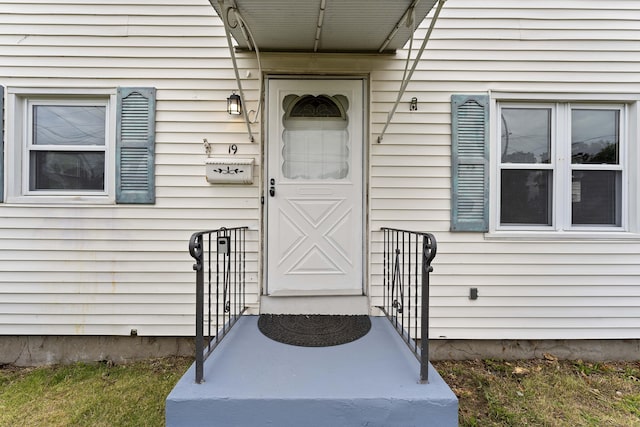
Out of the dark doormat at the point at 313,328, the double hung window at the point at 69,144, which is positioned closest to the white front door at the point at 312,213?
the dark doormat at the point at 313,328

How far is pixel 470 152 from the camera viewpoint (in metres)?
2.90

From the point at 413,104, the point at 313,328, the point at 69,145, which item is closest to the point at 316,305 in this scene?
the point at 313,328

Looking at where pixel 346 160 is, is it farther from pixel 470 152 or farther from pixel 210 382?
pixel 210 382

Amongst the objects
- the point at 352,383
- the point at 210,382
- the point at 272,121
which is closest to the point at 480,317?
the point at 352,383

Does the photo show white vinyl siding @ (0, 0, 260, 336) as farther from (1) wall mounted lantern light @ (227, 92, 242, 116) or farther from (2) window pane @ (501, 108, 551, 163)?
(2) window pane @ (501, 108, 551, 163)

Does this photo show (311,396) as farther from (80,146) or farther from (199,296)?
(80,146)

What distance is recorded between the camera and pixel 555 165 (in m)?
2.96

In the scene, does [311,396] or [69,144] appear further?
[69,144]

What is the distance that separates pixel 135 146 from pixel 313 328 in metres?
2.22

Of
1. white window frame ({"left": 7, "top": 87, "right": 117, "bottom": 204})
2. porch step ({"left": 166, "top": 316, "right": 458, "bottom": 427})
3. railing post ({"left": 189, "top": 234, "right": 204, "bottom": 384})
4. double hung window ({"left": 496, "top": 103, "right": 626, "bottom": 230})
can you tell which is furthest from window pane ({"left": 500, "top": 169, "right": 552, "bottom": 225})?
white window frame ({"left": 7, "top": 87, "right": 117, "bottom": 204})

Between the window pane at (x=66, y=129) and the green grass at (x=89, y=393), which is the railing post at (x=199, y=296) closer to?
the green grass at (x=89, y=393)

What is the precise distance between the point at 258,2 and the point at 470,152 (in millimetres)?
2120

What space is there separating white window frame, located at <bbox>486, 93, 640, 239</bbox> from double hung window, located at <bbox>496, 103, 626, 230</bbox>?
11mm

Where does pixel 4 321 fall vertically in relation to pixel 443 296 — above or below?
below
